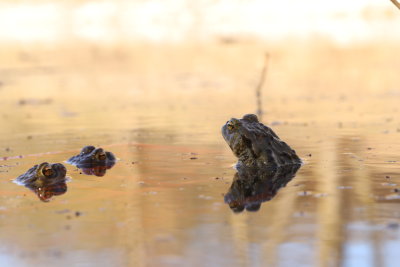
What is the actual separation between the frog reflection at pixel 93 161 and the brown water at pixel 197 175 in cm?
16

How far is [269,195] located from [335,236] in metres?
1.79

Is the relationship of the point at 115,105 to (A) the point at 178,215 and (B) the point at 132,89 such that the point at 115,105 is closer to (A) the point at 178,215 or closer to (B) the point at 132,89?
(B) the point at 132,89

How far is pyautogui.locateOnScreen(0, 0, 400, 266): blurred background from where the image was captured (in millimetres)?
5531

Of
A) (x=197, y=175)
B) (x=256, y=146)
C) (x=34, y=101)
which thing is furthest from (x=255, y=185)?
(x=34, y=101)

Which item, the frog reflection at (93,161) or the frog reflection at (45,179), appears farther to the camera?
the frog reflection at (93,161)

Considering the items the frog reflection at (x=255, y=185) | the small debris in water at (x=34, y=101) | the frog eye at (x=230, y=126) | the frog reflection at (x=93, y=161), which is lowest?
the small debris in water at (x=34, y=101)

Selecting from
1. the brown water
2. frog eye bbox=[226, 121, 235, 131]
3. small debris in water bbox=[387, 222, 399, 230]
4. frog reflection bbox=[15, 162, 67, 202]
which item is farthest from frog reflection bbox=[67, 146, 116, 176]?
small debris in water bbox=[387, 222, 399, 230]

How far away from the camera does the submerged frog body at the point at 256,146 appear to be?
9.06m

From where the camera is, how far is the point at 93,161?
9.58 meters

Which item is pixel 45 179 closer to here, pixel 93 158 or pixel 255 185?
pixel 93 158

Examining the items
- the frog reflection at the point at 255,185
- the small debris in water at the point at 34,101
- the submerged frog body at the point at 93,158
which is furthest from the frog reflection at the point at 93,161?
the small debris in water at the point at 34,101

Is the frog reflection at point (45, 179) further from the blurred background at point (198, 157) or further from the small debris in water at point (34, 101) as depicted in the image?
the small debris in water at point (34, 101)

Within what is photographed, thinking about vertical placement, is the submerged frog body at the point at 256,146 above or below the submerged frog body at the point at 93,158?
above

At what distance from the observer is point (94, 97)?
20625 mm
